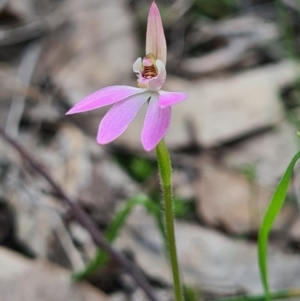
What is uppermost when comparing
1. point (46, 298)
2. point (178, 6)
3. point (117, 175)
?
point (178, 6)

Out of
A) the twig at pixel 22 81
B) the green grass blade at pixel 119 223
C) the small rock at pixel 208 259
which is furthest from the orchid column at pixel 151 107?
the twig at pixel 22 81

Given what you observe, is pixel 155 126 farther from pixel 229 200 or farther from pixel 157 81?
pixel 229 200

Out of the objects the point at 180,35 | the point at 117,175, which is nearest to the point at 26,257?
the point at 117,175

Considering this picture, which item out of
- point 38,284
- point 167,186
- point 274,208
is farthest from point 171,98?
point 38,284

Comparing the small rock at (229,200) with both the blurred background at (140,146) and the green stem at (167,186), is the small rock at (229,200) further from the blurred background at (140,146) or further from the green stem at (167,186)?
the green stem at (167,186)

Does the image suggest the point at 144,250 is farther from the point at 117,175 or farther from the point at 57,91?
the point at 57,91

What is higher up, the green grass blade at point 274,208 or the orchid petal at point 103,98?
the orchid petal at point 103,98

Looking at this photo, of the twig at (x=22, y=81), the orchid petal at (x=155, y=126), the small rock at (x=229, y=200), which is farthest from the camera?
the twig at (x=22, y=81)

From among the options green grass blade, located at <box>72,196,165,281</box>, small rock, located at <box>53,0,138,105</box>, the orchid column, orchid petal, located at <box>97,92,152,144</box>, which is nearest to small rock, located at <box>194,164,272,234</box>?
green grass blade, located at <box>72,196,165,281</box>
